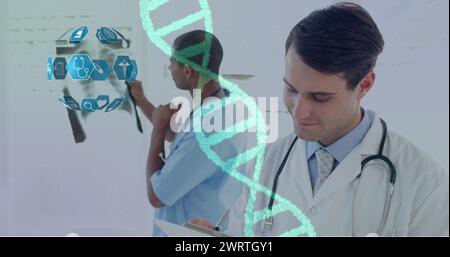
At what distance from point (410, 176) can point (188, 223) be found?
62 centimetres

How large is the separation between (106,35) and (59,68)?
0.18 metres

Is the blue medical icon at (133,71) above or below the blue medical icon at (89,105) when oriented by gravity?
above

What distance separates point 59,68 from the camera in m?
1.48

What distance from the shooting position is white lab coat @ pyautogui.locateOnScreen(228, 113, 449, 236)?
4.07ft

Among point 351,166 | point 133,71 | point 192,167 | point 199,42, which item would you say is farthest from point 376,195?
point 133,71

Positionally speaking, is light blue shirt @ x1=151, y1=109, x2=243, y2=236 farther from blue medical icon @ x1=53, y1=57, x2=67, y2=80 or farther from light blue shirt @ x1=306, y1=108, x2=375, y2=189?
blue medical icon @ x1=53, y1=57, x2=67, y2=80

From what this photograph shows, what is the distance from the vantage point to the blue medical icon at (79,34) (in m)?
1.46

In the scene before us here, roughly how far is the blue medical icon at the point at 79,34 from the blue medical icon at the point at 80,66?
0.04 meters

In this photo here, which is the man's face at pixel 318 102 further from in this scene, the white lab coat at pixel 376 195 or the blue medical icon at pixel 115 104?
the blue medical icon at pixel 115 104

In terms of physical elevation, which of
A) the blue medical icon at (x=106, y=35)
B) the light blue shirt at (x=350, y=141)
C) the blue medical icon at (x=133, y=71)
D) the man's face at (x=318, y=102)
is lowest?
the light blue shirt at (x=350, y=141)

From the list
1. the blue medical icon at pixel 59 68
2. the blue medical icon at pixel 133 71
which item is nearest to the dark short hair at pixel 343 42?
the blue medical icon at pixel 133 71

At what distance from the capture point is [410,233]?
127 cm

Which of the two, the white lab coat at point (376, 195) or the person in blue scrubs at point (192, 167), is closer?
the white lab coat at point (376, 195)

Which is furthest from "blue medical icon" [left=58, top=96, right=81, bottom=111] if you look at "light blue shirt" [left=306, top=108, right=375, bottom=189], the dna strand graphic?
"light blue shirt" [left=306, top=108, right=375, bottom=189]
